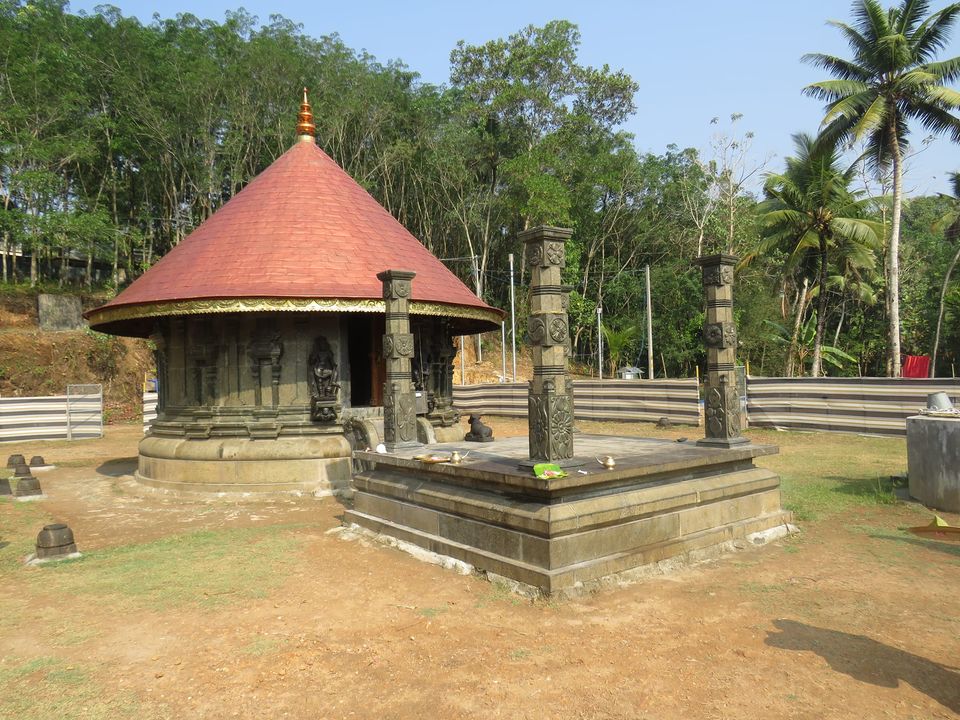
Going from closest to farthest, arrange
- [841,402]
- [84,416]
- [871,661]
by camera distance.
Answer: [871,661] < [841,402] < [84,416]

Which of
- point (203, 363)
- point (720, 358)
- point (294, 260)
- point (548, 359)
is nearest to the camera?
point (548, 359)

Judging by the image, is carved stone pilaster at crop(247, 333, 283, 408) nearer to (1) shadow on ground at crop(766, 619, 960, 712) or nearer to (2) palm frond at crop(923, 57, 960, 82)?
(1) shadow on ground at crop(766, 619, 960, 712)

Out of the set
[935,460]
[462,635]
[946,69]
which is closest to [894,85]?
[946,69]

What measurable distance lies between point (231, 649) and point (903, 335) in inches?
1616

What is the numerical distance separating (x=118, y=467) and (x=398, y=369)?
375 inches

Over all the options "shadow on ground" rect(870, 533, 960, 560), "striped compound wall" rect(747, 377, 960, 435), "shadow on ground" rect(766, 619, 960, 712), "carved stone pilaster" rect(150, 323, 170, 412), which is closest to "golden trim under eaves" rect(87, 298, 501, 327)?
"carved stone pilaster" rect(150, 323, 170, 412)

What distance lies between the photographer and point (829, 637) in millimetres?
4445

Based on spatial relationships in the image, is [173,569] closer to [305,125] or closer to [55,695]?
[55,695]

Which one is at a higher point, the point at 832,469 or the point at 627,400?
the point at 627,400

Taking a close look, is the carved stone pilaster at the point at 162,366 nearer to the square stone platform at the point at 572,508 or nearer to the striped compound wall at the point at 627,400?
the square stone platform at the point at 572,508

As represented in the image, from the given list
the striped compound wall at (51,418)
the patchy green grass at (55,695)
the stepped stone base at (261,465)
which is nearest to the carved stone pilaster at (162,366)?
the stepped stone base at (261,465)

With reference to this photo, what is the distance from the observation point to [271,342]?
439 inches

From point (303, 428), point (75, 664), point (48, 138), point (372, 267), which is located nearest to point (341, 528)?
point (303, 428)

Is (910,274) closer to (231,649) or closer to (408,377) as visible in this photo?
(408,377)
